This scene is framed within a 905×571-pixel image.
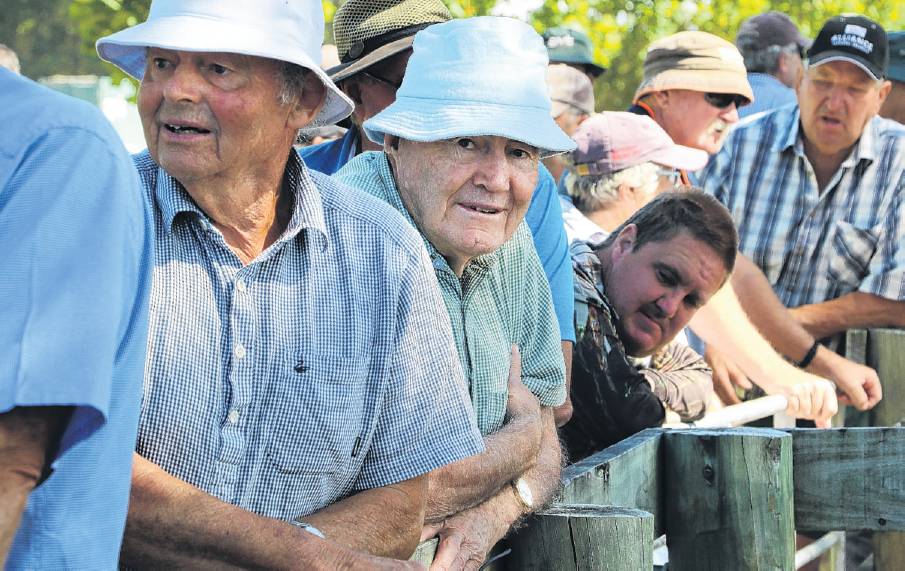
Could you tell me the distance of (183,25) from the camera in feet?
7.11

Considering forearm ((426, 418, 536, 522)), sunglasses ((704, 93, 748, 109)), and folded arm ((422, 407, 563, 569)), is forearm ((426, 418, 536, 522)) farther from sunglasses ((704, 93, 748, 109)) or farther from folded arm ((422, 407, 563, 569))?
sunglasses ((704, 93, 748, 109))

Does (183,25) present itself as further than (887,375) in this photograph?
No

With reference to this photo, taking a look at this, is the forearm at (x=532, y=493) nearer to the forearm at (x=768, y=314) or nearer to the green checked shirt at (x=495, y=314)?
the green checked shirt at (x=495, y=314)

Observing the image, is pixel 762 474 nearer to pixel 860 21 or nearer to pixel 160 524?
pixel 160 524

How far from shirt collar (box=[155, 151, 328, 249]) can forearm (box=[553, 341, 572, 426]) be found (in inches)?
43.8

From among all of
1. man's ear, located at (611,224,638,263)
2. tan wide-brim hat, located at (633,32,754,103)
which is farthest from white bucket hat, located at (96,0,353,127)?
tan wide-brim hat, located at (633,32,754,103)

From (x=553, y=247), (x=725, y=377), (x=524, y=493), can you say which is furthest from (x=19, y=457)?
(x=725, y=377)

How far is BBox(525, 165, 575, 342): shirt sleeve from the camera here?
3.40 metres

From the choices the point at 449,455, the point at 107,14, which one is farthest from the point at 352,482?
the point at 107,14

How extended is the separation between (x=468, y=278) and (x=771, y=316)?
10.3 ft

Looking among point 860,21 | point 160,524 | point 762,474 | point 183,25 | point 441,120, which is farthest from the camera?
point 860,21

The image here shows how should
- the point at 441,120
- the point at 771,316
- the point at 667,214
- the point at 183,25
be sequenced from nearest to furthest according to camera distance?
the point at 183,25
the point at 441,120
the point at 667,214
the point at 771,316

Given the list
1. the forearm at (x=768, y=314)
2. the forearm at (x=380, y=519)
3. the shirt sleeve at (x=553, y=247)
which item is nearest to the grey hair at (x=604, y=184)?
the forearm at (x=768, y=314)

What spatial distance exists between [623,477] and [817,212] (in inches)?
126
